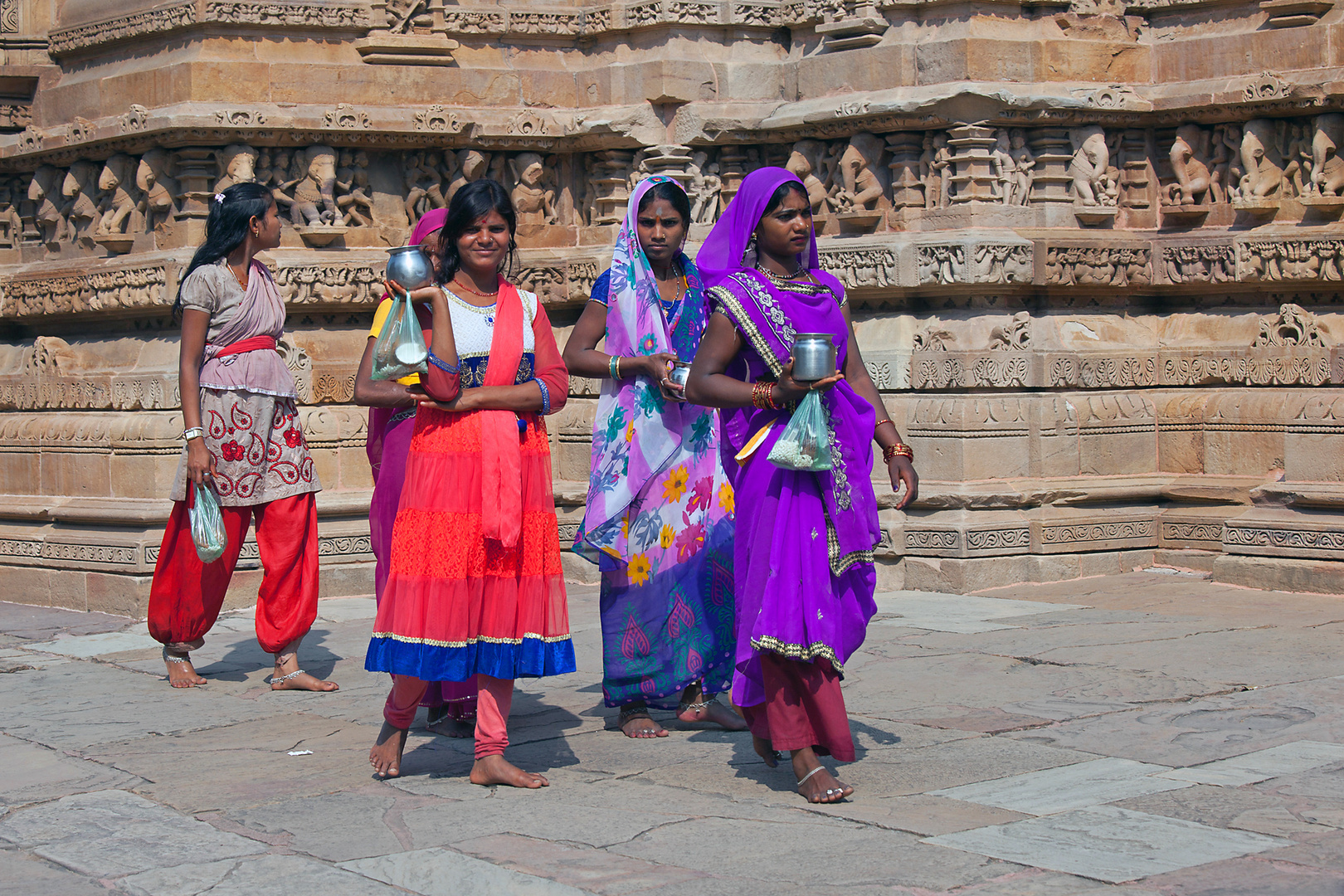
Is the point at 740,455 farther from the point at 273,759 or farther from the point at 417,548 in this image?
the point at 273,759

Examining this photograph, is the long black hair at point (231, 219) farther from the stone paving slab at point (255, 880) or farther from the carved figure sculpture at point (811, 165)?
the carved figure sculpture at point (811, 165)

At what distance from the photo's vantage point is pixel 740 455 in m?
4.82

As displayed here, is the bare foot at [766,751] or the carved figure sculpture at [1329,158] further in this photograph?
the carved figure sculpture at [1329,158]

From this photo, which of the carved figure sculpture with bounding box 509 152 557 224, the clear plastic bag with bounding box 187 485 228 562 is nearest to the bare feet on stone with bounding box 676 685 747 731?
the clear plastic bag with bounding box 187 485 228 562

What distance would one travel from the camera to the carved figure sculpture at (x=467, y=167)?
9422 mm

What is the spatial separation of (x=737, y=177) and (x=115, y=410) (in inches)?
147

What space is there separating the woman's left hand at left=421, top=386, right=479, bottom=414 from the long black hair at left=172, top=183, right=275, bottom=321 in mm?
2204

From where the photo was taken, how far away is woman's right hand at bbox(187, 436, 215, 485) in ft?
21.2

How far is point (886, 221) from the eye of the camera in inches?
350

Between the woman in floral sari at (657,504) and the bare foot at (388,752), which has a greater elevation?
the woman in floral sari at (657,504)

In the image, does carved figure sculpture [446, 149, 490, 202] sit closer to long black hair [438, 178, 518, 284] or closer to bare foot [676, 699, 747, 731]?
long black hair [438, 178, 518, 284]

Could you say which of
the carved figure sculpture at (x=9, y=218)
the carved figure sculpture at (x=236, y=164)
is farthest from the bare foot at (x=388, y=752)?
the carved figure sculpture at (x=9, y=218)

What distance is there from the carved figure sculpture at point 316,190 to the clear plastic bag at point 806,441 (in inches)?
201

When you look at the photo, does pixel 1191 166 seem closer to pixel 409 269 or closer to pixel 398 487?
pixel 398 487
